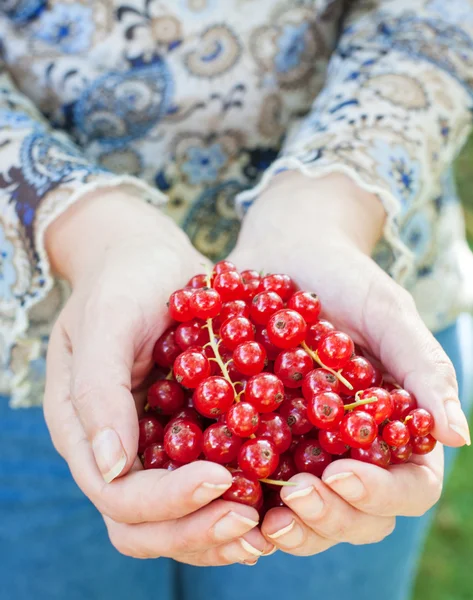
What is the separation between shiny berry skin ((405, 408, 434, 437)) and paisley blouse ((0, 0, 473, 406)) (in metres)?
0.29

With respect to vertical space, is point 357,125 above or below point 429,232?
above

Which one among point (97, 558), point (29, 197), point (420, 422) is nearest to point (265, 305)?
point (420, 422)

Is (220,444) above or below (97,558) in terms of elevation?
above

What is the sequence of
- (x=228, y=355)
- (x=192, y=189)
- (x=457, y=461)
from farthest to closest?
(x=457, y=461), (x=192, y=189), (x=228, y=355)

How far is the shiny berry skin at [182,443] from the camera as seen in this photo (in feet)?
2.34

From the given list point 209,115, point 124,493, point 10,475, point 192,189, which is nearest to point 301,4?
point 209,115

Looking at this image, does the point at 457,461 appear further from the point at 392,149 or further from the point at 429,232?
the point at 392,149

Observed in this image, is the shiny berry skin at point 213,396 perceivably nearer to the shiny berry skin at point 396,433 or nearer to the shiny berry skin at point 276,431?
the shiny berry skin at point 276,431

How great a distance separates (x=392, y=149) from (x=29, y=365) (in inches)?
25.8

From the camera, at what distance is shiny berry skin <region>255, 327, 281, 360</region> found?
2.79ft

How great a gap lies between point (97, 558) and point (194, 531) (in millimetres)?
600

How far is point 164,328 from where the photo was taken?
86cm

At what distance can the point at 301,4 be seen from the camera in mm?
1046

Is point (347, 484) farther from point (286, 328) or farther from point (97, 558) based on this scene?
point (97, 558)
